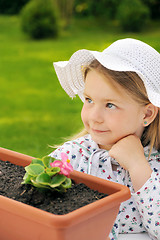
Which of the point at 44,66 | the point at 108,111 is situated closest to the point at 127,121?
the point at 108,111

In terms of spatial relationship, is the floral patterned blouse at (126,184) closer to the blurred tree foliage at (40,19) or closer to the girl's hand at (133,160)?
the girl's hand at (133,160)

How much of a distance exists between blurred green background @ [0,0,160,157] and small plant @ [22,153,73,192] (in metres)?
1.95

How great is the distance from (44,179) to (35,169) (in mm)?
54

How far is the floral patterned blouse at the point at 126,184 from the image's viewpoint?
5.74 feet

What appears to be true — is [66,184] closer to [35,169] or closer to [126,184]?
[35,169]

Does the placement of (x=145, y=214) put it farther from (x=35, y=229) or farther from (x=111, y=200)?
(x=35, y=229)

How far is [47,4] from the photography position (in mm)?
11898

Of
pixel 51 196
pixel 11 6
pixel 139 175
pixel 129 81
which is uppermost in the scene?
pixel 129 81

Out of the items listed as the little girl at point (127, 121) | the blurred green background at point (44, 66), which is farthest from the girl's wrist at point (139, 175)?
the blurred green background at point (44, 66)

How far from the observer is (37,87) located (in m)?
7.79

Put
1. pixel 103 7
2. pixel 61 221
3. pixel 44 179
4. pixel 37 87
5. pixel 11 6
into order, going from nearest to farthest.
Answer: pixel 61 221 < pixel 44 179 < pixel 37 87 < pixel 103 7 < pixel 11 6

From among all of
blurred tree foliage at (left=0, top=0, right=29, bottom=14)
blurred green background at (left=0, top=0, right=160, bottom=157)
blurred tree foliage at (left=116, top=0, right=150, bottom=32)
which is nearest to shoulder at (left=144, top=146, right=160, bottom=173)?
blurred green background at (left=0, top=0, right=160, bottom=157)

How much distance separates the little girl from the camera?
1.75 meters

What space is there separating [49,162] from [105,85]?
1.49 ft
